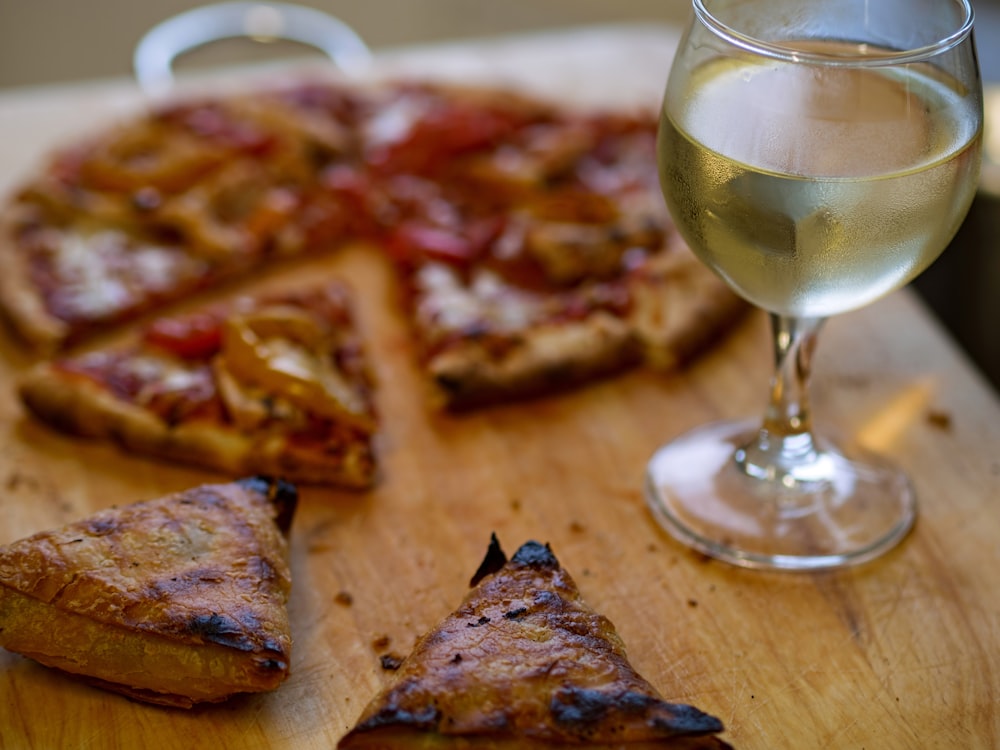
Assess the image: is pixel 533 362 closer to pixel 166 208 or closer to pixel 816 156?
pixel 816 156

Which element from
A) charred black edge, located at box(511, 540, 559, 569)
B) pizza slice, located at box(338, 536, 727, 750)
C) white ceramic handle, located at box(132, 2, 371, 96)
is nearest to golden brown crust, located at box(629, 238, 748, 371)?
charred black edge, located at box(511, 540, 559, 569)

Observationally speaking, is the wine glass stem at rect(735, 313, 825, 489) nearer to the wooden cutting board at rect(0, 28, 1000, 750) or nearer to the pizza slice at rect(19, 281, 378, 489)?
the wooden cutting board at rect(0, 28, 1000, 750)

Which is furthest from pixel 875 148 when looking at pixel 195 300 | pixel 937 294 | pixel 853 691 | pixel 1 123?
pixel 1 123

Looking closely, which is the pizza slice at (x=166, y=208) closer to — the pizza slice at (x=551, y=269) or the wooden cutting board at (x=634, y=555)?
the wooden cutting board at (x=634, y=555)

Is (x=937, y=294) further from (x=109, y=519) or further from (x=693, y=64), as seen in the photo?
(x=109, y=519)

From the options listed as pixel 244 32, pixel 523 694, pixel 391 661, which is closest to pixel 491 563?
pixel 391 661

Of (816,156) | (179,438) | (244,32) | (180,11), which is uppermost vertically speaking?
(816,156)
